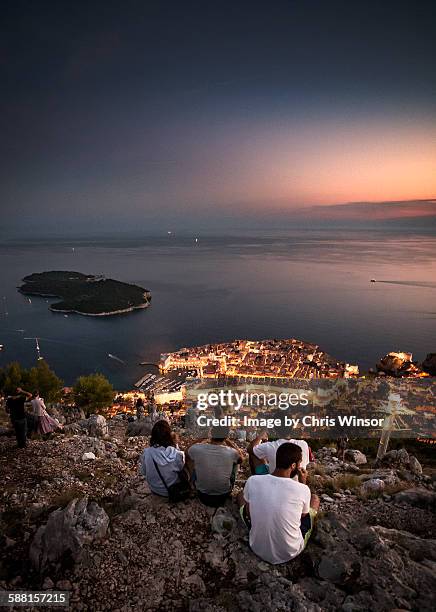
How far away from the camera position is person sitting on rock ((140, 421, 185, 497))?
4.75 metres

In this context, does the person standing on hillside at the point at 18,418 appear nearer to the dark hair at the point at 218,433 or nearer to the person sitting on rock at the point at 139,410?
the dark hair at the point at 218,433

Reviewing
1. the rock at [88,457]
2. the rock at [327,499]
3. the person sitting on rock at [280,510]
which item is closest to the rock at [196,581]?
the person sitting on rock at [280,510]

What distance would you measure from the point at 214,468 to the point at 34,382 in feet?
67.5

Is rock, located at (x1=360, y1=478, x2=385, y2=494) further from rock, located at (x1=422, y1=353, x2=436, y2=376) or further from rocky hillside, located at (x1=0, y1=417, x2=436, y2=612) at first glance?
rock, located at (x1=422, y1=353, x2=436, y2=376)

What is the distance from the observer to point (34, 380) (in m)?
21.4

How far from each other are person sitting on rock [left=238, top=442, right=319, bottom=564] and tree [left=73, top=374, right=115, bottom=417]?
18.8 m

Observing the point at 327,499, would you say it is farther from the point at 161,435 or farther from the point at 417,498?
the point at 161,435

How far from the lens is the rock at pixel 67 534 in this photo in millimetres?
4105

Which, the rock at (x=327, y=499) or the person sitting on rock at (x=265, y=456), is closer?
the person sitting on rock at (x=265, y=456)

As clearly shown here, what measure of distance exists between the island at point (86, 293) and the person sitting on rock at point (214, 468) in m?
73.3

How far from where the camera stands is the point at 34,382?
2134 cm

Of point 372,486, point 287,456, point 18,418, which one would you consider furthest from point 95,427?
point 287,456

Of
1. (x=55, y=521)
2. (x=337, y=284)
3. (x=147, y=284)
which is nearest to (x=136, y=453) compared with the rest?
(x=55, y=521)

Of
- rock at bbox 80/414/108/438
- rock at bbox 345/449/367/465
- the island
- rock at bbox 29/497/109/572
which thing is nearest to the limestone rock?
rock at bbox 80/414/108/438
